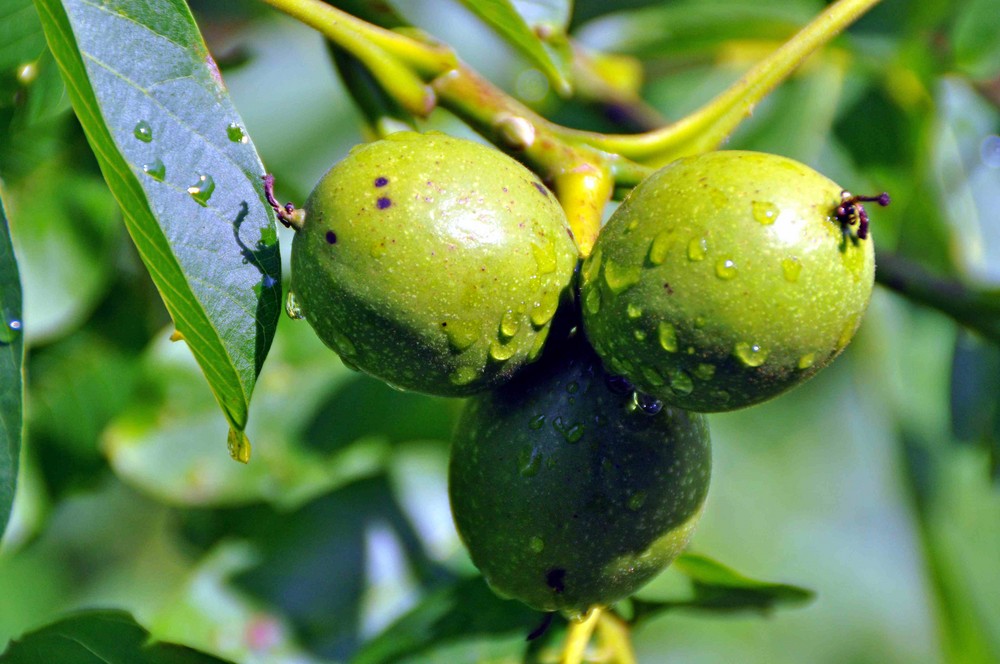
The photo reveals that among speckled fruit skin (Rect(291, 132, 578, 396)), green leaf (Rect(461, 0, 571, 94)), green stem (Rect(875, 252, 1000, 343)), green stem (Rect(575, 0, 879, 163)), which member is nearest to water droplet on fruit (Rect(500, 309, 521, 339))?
speckled fruit skin (Rect(291, 132, 578, 396))

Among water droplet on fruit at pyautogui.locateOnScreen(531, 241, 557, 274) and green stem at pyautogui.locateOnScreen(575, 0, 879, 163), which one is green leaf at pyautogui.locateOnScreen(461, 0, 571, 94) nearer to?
green stem at pyautogui.locateOnScreen(575, 0, 879, 163)

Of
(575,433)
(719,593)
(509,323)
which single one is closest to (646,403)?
(575,433)

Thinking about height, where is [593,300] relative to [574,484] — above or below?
above

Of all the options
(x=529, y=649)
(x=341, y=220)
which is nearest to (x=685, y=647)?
(x=529, y=649)

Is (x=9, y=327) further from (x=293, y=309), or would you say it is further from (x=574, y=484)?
(x=574, y=484)

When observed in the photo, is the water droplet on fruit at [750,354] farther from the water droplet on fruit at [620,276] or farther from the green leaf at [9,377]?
the green leaf at [9,377]
